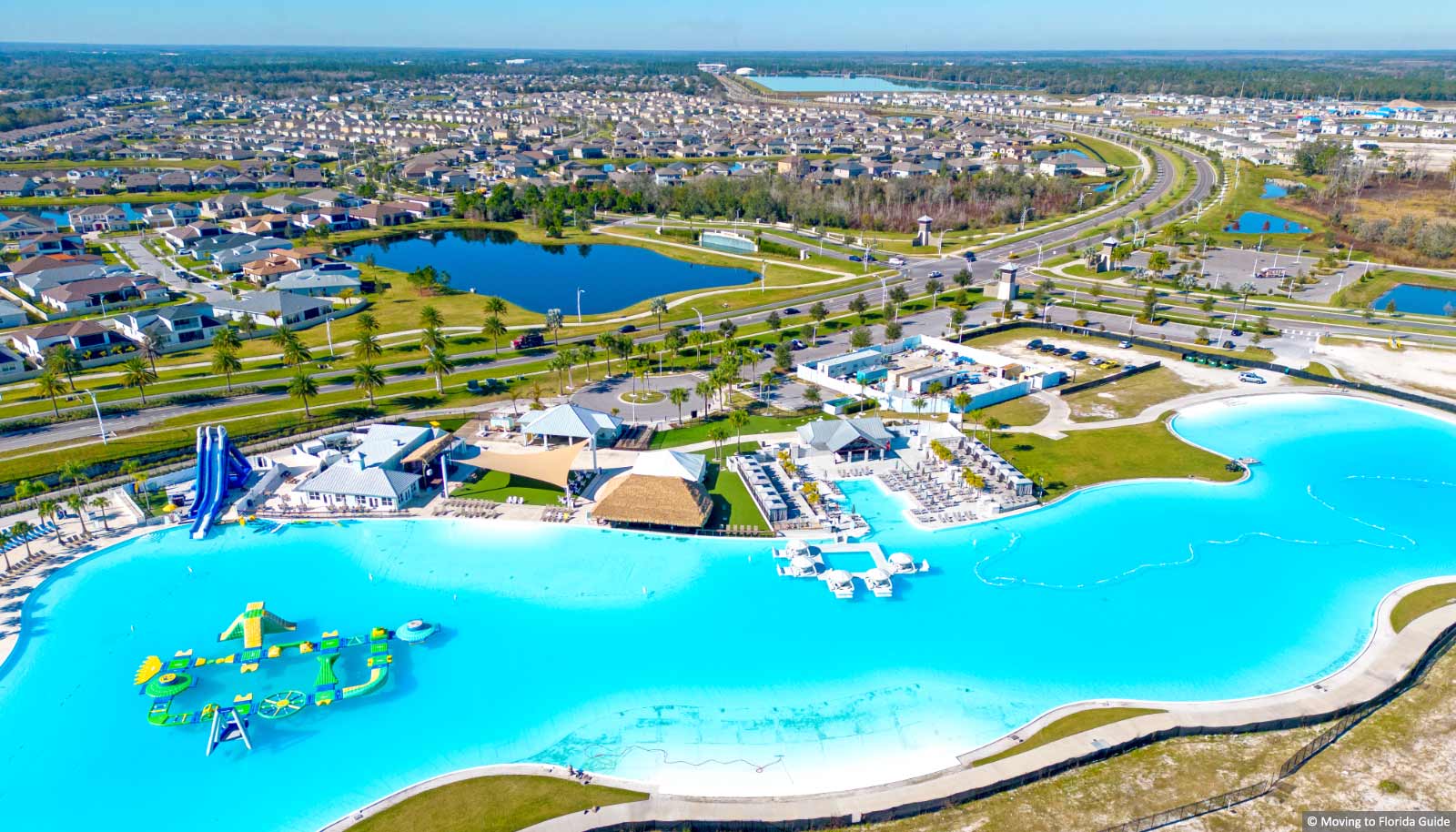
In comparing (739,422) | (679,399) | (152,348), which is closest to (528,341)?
(679,399)

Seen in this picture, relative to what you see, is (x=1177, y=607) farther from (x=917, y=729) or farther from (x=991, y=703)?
(x=917, y=729)

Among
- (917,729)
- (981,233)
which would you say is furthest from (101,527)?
(981,233)

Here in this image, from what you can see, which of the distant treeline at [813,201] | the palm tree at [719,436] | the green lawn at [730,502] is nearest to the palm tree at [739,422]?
the palm tree at [719,436]

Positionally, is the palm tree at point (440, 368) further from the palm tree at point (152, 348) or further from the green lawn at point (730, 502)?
the green lawn at point (730, 502)

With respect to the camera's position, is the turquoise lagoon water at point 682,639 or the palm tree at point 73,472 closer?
the turquoise lagoon water at point 682,639

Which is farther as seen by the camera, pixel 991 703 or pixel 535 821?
pixel 991 703

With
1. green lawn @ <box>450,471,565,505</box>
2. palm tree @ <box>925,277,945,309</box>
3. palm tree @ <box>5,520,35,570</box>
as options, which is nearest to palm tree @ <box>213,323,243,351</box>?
palm tree @ <box>5,520,35,570</box>
